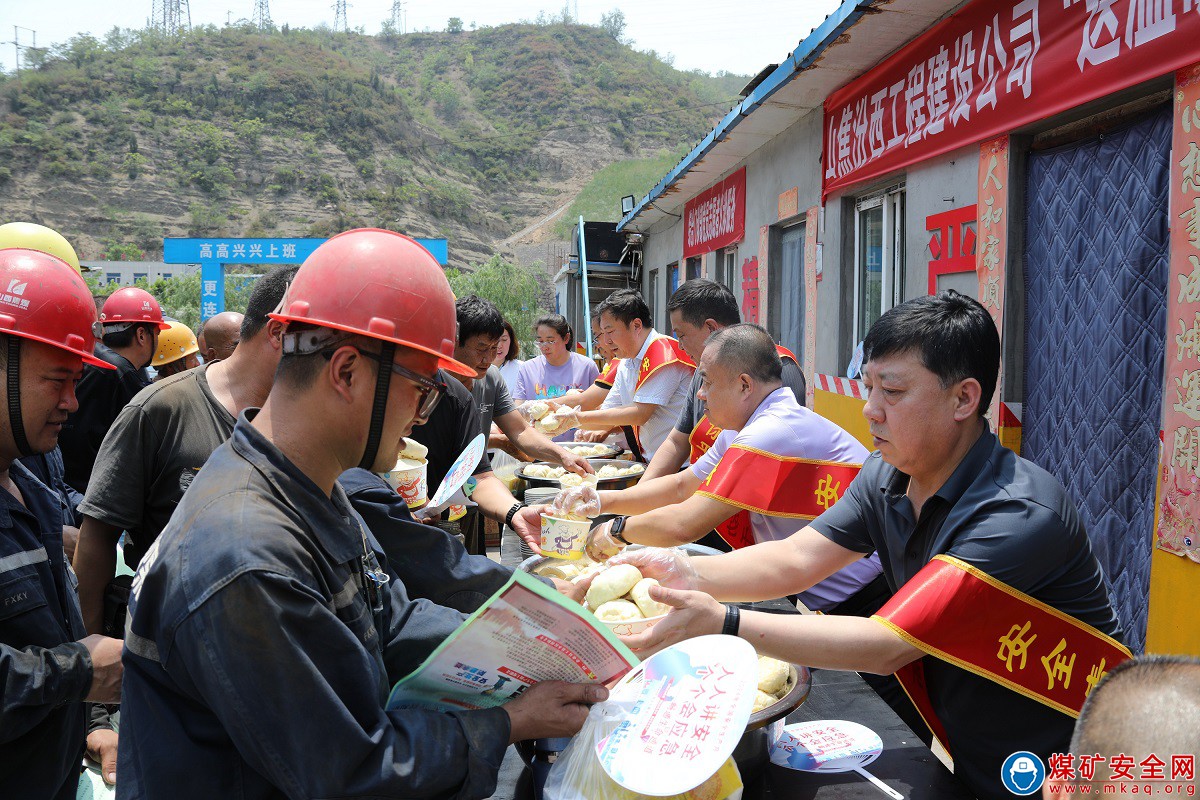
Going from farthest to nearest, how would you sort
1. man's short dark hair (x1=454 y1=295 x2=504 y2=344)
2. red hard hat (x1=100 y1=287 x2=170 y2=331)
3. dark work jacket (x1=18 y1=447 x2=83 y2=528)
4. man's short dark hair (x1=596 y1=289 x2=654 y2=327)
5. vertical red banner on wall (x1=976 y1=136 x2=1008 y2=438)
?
man's short dark hair (x1=596 y1=289 x2=654 y2=327) < red hard hat (x1=100 y1=287 x2=170 y2=331) < vertical red banner on wall (x1=976 y1=136 x2=1008 y2=438) < man's short dark hair (x1=454 y1=295 x2=504 y2=344) < dark work jacket (x1=18 y1=447 x2=83 y2=528)

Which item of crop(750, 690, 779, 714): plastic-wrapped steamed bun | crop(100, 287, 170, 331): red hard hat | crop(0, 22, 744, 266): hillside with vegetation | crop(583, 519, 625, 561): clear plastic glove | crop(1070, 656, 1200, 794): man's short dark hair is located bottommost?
crop(750, 690, 779, 714): plastic-wrapped steamed bun

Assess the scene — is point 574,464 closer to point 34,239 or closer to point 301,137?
point 34,239

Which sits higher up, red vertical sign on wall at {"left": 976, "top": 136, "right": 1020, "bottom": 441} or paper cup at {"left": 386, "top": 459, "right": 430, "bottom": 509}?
red vertical sign on wall at {"left": 976, "top": 136, "right": 1020, "bottom": 441}

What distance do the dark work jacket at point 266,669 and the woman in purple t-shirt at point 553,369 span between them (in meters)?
6.26

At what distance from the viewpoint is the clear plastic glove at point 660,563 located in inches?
91.0

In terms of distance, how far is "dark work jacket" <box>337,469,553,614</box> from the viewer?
1845 millimetres

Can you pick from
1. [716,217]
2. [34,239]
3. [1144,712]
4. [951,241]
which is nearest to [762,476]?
[1144,712]

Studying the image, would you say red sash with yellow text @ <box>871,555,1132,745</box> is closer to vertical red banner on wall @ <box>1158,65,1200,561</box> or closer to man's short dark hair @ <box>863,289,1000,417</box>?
man's short dark hair @ <box>863,289,1000,417</box>

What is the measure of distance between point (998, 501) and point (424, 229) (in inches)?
1947

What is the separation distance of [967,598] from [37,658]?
5.93 ft

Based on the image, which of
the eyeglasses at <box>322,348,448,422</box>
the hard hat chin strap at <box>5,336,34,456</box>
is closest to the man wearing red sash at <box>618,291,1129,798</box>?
the eyeglasses at <box>322,348,448,422</box>

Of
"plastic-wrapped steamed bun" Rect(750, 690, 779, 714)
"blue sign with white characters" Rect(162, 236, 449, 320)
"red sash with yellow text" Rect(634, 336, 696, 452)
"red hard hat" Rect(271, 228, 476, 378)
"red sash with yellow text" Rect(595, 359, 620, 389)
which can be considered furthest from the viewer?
"blue sign with white characters" Rect(162, 236, 449, 320)

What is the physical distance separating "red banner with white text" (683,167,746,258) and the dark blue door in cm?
545

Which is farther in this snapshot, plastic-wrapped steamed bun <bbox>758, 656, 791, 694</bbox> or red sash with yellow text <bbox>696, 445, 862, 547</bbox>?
red sash with yellow text <bbox>696, 445, 862, 547</bbox>
